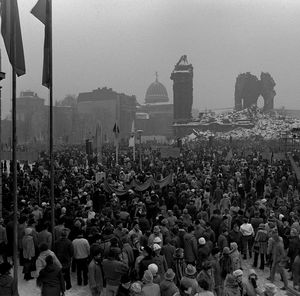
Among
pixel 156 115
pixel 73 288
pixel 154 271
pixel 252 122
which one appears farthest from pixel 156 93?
pixel 154 271

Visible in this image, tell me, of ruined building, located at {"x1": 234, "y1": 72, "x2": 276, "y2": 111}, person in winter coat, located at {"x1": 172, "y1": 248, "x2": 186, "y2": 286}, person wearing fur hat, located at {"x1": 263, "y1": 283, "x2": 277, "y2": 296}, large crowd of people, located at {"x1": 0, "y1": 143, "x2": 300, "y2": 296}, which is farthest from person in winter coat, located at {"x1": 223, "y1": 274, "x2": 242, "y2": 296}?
ruined building, located at {"x1": 234, "y1": 72, "x2": 276, "y2": 111}

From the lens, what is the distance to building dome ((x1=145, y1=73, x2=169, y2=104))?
6220 inches

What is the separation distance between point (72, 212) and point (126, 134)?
4098 inches

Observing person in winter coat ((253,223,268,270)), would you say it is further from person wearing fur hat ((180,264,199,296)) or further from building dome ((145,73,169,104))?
building dome ((145,73,169,104))

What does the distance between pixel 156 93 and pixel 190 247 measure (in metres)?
150

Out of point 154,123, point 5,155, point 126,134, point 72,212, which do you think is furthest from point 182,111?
point 72,212

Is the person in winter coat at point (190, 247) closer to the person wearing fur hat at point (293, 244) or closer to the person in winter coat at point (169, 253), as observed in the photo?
the person in winter coat at point (169, 253)

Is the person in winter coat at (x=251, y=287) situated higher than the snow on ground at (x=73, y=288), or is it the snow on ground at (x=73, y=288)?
the person in winter coat at (x=251, y=287)

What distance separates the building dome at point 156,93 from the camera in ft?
518

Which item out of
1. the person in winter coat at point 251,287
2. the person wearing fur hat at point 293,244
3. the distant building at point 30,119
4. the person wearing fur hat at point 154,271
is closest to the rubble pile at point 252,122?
the distant building at point 30,119

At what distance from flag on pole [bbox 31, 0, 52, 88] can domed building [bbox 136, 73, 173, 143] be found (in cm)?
11809

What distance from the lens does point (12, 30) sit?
9.34 m

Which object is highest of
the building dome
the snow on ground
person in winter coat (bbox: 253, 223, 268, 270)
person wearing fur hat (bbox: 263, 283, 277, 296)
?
the building dome

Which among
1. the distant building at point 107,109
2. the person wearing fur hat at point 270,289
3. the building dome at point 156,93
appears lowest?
the person wearing fur hat at point 270,289
